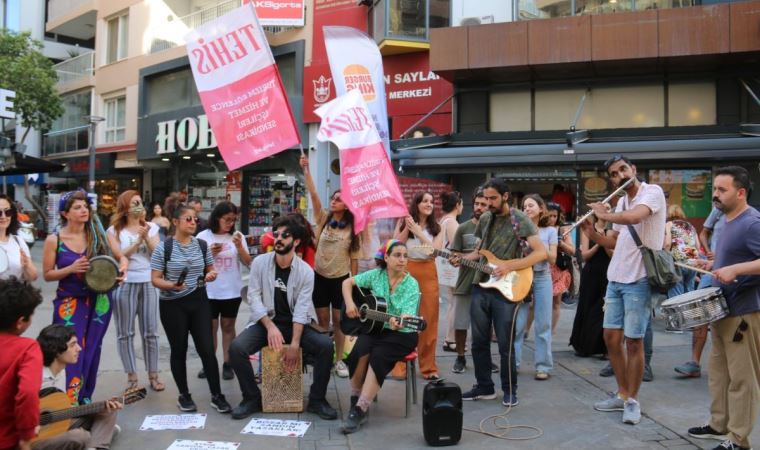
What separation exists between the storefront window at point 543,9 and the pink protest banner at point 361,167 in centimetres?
893

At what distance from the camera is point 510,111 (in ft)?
46.2

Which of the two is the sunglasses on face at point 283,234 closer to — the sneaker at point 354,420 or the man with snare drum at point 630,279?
the sneaker at point 354,420

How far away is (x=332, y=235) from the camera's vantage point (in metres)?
6.09

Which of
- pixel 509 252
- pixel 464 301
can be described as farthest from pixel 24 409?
pixel 464 301

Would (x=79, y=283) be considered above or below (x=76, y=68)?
below

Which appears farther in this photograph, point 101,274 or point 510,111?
point 510,111

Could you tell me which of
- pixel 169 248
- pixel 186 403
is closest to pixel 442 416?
pixel 186 403

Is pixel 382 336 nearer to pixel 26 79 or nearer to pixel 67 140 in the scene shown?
pixel 26 79

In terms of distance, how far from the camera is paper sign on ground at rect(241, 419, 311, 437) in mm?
4637

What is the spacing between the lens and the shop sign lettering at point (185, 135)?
19.0 metres

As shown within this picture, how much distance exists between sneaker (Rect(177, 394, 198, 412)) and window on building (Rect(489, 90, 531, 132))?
418 inches

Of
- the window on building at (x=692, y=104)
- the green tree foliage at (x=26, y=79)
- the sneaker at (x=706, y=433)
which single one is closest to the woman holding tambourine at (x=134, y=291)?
the sneaker at (x=706, y=433)

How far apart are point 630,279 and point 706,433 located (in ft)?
3.97

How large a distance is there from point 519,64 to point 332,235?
828cm
